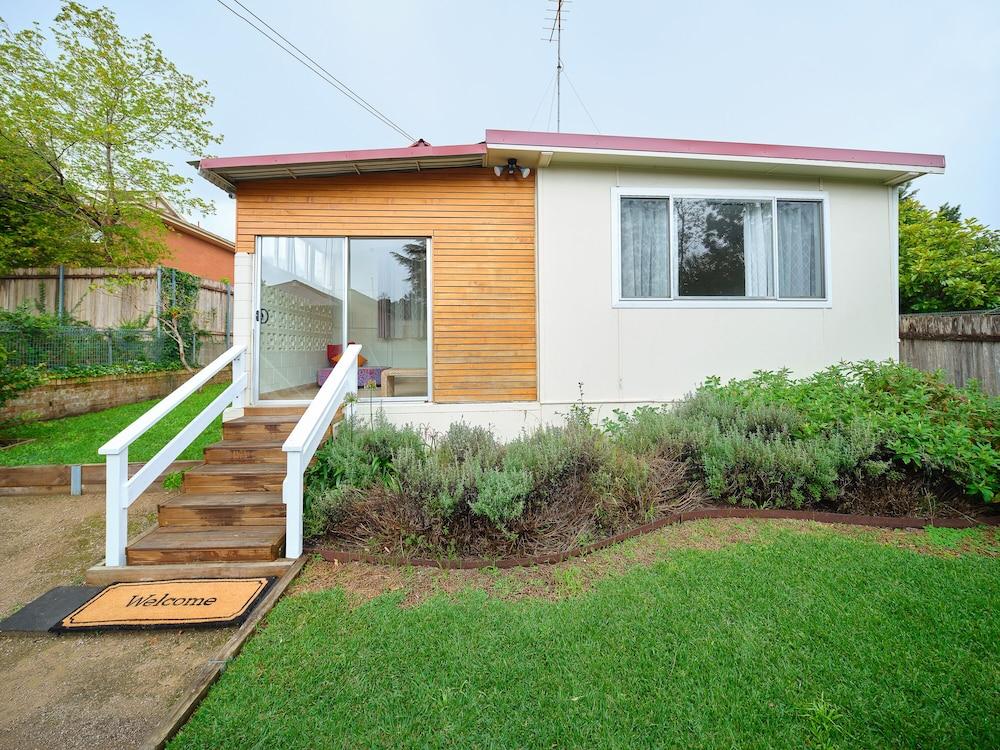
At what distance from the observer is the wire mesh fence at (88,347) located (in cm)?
636

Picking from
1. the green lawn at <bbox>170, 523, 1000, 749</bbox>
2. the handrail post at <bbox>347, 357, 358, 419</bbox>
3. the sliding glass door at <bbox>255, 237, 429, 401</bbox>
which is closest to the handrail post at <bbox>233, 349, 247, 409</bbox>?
the sliding glass door at <bbox>255, 237, 429, 401</bbox>

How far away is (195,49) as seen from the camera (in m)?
10.0

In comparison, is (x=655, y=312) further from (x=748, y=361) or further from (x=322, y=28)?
(x=322, y=28)

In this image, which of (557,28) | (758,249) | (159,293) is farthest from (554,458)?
(159,293)

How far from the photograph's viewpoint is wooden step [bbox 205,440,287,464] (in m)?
4.04

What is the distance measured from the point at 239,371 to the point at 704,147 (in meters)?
5.92

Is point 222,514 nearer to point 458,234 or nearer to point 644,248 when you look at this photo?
point 458,234

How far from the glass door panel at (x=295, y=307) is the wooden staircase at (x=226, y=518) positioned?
3.38 ft

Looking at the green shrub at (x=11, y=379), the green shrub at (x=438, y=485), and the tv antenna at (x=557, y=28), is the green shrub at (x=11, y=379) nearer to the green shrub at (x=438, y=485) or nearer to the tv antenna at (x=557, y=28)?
the green shrub at (x=438, y=485)

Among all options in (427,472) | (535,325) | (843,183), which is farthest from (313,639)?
(843,183)

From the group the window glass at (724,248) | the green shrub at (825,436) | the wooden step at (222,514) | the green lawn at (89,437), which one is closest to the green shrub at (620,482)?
the green shrub at (825,436)

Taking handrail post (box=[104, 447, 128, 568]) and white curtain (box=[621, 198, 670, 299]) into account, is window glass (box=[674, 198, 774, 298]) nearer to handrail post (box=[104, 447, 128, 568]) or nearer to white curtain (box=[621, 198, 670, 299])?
white curtain (box=[621, 198, 670, 299])

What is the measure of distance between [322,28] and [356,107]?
5.64 feet

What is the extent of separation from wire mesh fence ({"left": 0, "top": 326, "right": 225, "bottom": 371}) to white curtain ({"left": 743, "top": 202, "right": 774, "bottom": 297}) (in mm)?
9449
